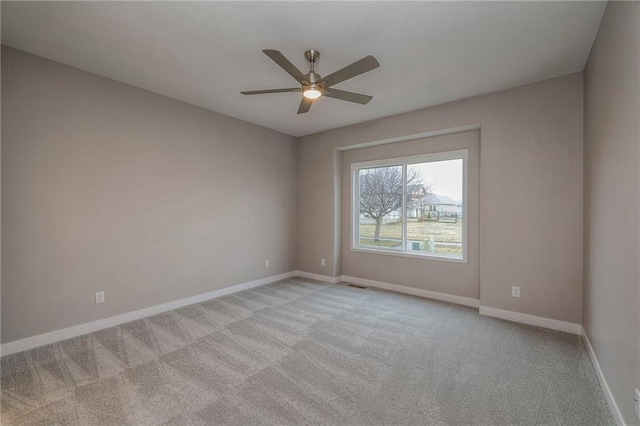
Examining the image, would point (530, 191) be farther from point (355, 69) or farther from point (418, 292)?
point (355, 69)

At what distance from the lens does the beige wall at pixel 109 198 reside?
8.43ft

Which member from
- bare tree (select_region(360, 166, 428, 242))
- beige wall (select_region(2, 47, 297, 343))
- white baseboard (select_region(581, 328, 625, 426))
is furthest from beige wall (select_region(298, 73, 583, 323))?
beige wall (select_region(2, 47, 297, 343))

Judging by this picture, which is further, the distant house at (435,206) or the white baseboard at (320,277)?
the white baseboard at (320,277)

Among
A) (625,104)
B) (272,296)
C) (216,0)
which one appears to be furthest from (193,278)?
(625,104)

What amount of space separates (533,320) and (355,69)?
333cm

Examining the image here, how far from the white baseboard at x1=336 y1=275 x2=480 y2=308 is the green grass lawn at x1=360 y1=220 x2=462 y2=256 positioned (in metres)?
0.61

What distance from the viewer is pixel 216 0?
1951mm

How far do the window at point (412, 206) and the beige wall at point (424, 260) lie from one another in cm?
9

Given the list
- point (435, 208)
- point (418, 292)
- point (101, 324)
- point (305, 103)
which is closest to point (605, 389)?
point (418, 292)

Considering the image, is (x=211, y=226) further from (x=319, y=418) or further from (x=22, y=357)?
(x=319, y=418)

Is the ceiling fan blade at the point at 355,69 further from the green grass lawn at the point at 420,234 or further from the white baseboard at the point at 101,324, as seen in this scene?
the white baseboard at the point at 101,324

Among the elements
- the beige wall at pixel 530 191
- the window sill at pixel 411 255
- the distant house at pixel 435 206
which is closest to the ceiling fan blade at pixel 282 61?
the beige wall at pixel 530 191

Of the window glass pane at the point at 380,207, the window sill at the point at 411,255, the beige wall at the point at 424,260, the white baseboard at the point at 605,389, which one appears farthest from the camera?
the window glass pane at the point at 380,207

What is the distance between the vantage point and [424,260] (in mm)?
4223
